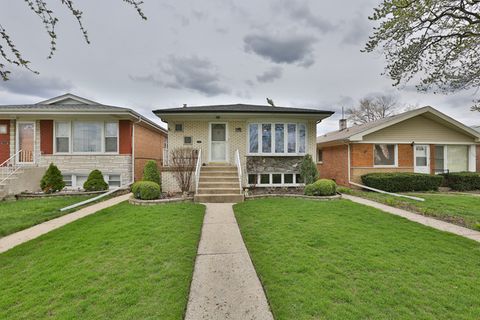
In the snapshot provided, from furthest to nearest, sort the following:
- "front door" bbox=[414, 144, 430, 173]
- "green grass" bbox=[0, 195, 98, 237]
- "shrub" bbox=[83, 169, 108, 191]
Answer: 1. "front door" bbox=[414, 144, 430, 173]
2. "shrub" bbox=[83, 169, 108, 191]
3. "green grass" bbox=[0, 195, 98, 237]

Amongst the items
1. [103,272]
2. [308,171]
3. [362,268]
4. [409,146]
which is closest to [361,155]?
[409,146]

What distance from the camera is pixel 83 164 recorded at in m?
11.3

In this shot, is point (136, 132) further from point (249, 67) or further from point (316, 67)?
point (316, 67)

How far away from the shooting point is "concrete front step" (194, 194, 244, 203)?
27.4ft

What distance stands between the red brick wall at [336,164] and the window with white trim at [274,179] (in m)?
4.13

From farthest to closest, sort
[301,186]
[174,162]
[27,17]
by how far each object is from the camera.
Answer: [301,186] < [174,162] < [27,17]

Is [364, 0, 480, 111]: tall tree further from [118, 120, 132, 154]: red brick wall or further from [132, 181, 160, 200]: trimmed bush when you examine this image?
[118, 120, 132, 154]: red brick wall

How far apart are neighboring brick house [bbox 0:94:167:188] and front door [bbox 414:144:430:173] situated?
53.0ft

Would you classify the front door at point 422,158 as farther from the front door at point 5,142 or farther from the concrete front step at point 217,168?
the front door at point 5,142

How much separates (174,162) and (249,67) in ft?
29.4

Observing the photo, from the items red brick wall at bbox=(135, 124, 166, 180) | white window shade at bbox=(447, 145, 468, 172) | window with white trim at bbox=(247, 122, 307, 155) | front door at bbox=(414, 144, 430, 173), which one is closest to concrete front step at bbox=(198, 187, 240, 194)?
red brick wall at bbox=(135, 124, 166, 180)

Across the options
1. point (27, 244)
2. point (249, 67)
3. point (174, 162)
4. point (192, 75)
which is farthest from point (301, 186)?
point (192, 75)

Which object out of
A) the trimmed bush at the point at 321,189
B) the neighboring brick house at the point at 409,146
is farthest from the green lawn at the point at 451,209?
the neighboring brick house at the point at 409,146

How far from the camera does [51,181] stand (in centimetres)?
980
